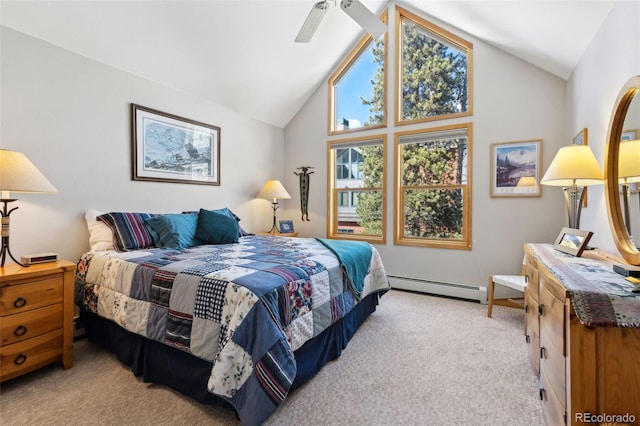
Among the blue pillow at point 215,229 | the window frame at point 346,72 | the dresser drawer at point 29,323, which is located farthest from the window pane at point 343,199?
the dresser drawer at point 29,323

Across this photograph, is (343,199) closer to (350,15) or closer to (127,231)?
(350,15)

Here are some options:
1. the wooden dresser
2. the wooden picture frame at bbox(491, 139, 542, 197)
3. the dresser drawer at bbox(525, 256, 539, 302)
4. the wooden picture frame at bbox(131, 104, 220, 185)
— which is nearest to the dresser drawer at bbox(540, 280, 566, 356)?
the wooden dresser

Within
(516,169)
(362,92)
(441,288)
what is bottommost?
(441,288)

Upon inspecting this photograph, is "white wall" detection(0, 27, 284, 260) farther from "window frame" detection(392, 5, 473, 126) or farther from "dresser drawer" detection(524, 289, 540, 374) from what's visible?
"dresser drawer" detection(524, 289, 540, 374)

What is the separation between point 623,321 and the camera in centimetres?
95

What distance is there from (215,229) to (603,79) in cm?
341

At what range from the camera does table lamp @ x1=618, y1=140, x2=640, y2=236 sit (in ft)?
4.68

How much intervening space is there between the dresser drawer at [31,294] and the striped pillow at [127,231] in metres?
0.54

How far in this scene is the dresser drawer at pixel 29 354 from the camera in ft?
5.75

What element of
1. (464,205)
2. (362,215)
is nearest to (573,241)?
(464,205)

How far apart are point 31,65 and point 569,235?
4.16 m

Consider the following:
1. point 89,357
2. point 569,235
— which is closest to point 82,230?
point 89,357

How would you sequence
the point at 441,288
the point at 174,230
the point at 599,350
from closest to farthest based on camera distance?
the point at 599,350 < the point at 174,230 < the point at 441,288

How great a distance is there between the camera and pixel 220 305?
1.53 meters
